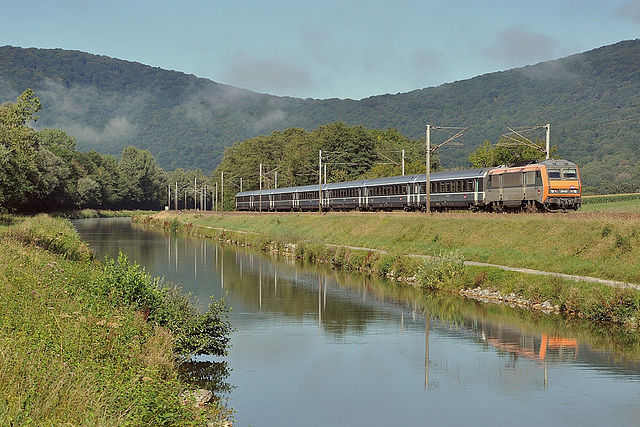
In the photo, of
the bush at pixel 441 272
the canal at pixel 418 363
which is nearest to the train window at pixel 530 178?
the bush at pixel 441 272

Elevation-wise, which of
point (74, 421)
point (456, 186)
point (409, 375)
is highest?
point (456, 186)

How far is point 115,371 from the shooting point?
1173 cm

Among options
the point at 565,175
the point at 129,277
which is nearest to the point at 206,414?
the point at 129,277

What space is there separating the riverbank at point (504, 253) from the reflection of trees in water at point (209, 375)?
1260cm

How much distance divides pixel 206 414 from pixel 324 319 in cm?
1436

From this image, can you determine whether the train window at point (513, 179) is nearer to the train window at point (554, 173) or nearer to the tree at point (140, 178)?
the train window at point (554, 173)

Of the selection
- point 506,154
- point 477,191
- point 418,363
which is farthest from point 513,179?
point 506,154

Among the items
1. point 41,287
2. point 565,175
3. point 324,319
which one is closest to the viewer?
point 41,287

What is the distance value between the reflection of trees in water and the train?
31.4 m

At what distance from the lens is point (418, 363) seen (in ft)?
65.5

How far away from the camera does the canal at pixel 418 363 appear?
15.3m

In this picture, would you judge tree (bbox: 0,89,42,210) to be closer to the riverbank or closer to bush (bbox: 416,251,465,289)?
the riverbank

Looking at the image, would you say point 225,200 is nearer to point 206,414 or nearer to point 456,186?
point 456,186

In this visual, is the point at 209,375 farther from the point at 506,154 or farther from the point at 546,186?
the point at 506,154
